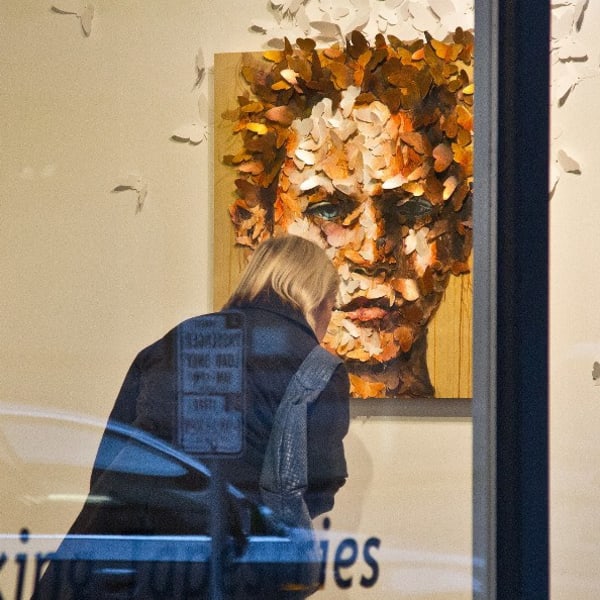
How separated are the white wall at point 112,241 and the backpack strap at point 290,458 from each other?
60 mm

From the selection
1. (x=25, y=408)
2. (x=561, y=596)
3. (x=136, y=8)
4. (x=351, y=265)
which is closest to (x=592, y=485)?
(x=561, y=596)

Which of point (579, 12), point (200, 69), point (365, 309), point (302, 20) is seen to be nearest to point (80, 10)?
point (200, 69)

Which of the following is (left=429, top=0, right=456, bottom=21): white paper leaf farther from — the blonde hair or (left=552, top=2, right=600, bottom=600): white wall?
the blonde hair

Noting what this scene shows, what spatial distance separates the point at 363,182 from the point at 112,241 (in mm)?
353

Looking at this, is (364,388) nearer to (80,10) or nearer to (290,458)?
(290,458)

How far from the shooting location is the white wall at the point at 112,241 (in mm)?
1113

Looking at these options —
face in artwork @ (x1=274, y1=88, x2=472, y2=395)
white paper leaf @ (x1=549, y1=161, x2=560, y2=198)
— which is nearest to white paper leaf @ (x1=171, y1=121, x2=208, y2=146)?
face in artwork @ (x1=274, y1=88, x2=472, y2=395)

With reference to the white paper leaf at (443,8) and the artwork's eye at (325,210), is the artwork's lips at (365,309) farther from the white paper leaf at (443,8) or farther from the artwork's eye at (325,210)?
the white paper leaf at (443,8)

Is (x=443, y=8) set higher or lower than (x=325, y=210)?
higher

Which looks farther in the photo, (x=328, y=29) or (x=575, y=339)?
(x=328, y=29)

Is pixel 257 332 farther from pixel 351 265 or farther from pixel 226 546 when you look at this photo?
pixel 226 546

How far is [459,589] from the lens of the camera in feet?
3.48

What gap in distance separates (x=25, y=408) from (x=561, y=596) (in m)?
0.74

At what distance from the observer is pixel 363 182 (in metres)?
1.16
